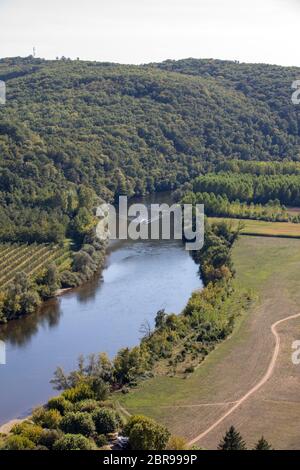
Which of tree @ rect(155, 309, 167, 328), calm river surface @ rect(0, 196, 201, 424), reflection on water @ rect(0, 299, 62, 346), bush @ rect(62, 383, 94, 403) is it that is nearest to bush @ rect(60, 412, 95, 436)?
bush @ rect(62, 383, 94, 403)

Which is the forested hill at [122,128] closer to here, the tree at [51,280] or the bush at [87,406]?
the tree at [51,280]

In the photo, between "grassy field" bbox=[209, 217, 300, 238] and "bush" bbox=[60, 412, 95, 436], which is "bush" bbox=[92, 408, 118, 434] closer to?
"bush" bbox=[60, 412, 95, 436]

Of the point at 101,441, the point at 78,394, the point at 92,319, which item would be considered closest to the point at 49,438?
the point at 101,441

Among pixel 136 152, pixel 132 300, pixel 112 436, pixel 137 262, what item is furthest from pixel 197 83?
pixel 112 436

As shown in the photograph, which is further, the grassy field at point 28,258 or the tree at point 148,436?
the grassy field at point 28,258

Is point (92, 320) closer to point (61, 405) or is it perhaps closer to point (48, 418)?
point (61, 405)

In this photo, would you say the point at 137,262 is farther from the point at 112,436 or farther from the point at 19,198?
the point at 112,436

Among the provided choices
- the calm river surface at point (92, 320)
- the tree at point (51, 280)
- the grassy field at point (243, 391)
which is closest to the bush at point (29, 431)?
the calm river surface at point (92, 320)
